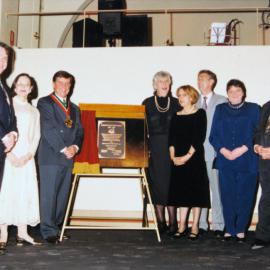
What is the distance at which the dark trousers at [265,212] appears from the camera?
3.13 metres

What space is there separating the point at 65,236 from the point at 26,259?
3.10 feet

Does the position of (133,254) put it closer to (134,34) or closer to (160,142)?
(160,142)

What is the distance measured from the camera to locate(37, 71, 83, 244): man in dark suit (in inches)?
134

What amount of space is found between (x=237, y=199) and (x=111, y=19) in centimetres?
534

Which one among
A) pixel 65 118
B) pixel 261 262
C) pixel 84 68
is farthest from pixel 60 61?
pixel 261 262

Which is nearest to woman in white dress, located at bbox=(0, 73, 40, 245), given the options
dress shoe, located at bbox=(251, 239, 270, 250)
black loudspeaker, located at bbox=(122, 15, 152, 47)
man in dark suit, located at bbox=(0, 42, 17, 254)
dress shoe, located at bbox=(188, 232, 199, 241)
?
man in dark suit, located at bbox=(0, 42, 17, 254)

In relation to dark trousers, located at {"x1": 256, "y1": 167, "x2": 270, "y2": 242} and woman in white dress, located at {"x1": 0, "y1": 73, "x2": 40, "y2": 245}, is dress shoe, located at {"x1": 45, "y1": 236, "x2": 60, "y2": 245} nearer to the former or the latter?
woman in white dress, located at {"x1": 0, "y1": 73, "x2": 40, "y2": 245}

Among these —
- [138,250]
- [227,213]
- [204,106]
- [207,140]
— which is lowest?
[138,250]

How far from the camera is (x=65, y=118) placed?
3521 millimetres

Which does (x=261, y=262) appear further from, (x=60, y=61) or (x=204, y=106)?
(x=60, y=61)

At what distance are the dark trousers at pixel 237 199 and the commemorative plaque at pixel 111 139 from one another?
102cm

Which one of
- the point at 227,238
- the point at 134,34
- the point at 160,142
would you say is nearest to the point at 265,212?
the point at 227,238

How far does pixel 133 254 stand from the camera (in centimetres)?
279

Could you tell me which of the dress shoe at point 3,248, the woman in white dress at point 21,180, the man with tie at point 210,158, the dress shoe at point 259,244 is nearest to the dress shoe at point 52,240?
the woman in white dress at point 21,180
